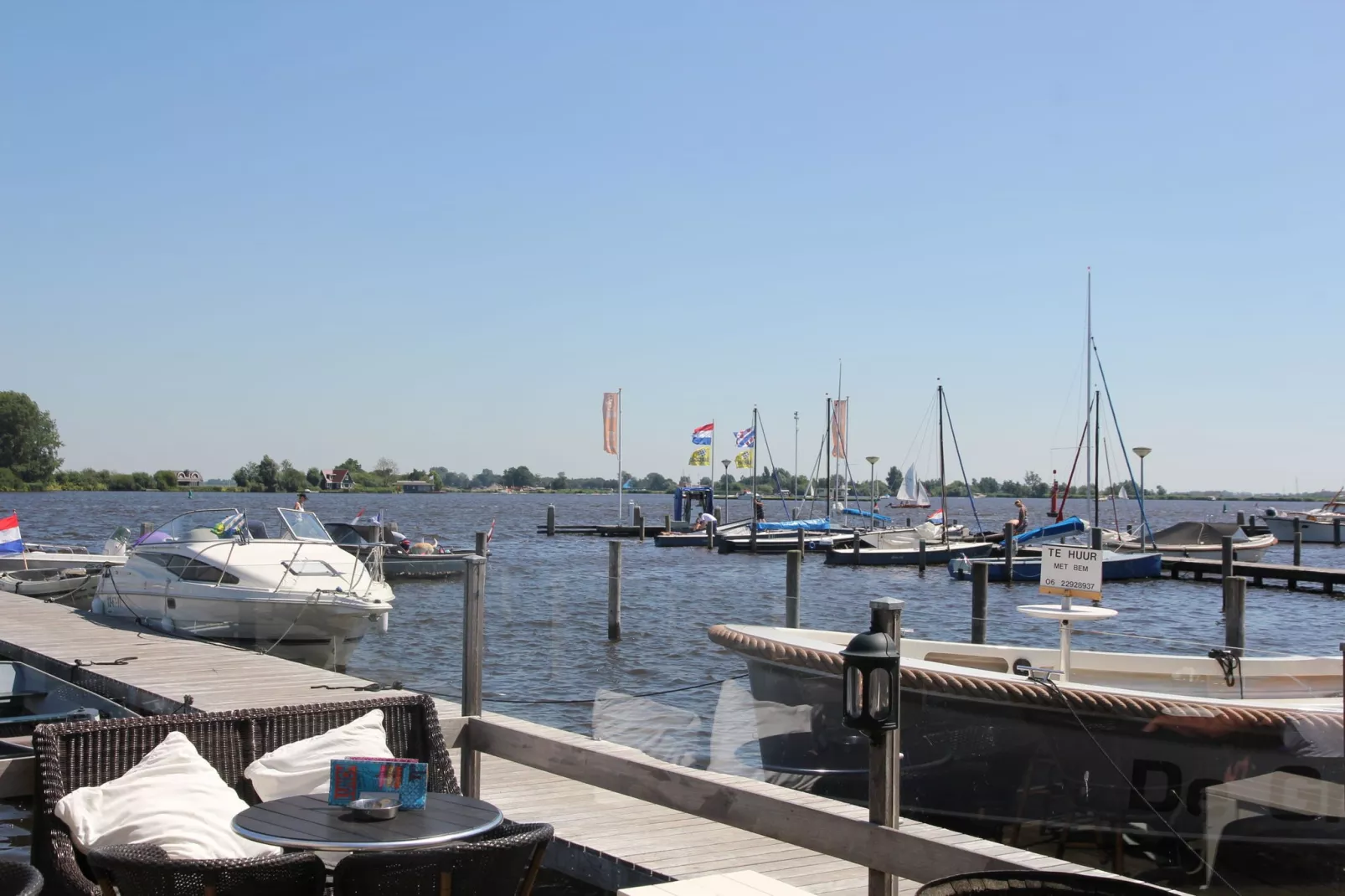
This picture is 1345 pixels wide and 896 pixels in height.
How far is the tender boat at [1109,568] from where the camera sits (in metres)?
31.6

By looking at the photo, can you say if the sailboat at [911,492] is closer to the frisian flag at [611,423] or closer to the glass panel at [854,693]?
the frisian flag at [611,423]

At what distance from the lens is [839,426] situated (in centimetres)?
5522

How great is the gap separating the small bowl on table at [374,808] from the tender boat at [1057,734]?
318cm

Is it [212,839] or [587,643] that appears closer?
[212,839]

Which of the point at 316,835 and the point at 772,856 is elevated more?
the point at 316,835

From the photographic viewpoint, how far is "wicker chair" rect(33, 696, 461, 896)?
3.74 m

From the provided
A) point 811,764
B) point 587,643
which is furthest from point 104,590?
point 811,764

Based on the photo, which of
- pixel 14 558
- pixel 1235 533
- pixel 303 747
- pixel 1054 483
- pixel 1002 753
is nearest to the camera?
pixel 303 747

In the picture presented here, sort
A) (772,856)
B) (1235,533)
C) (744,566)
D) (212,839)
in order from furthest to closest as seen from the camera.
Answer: (1235,533), (744,566), (772,856), (212,839)

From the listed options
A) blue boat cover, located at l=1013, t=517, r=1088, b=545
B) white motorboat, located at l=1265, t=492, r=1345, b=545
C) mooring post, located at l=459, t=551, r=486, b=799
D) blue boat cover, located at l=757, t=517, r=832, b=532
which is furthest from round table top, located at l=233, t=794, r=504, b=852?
white motorboat, located at l=1265, t=492, r=1345, b=545

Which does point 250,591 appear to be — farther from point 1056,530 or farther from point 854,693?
point 1056,530

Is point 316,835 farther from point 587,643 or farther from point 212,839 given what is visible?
point 587,643

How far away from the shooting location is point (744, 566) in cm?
3644

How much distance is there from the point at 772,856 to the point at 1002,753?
2388mm
